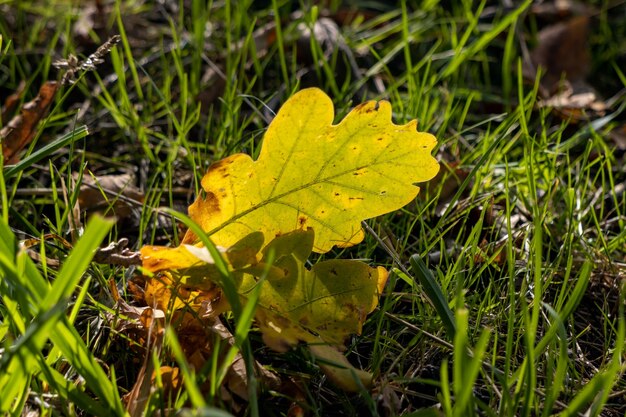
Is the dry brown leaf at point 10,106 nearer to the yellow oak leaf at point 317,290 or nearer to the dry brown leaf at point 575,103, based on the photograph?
the yellow oak leaf at point 317,290

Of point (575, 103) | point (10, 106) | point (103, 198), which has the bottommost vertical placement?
point (575, 103)

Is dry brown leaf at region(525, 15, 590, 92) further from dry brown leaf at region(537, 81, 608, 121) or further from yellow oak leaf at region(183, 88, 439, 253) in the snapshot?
yellow oak leaf at region(183, 88, 439, 253)

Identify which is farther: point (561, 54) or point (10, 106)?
point (561, 54)

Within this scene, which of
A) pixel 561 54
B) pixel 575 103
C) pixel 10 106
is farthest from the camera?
pixel 561 54

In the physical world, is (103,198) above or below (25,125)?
below

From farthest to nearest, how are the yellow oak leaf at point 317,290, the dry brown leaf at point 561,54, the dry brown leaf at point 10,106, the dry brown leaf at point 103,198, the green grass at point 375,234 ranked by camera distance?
the dry brown leaf at point 561,54, the dry brown leaf at point 10,106, the dry brown leaf at point 103,198, the yellow oak leaf at point 317,290, the green grass at point 375,234

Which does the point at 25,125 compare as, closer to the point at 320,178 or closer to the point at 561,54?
the point at 320,178

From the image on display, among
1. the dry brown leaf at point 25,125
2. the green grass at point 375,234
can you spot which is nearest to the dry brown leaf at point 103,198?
the green grass at point 375,234

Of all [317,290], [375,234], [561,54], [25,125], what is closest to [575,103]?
[561,54]
